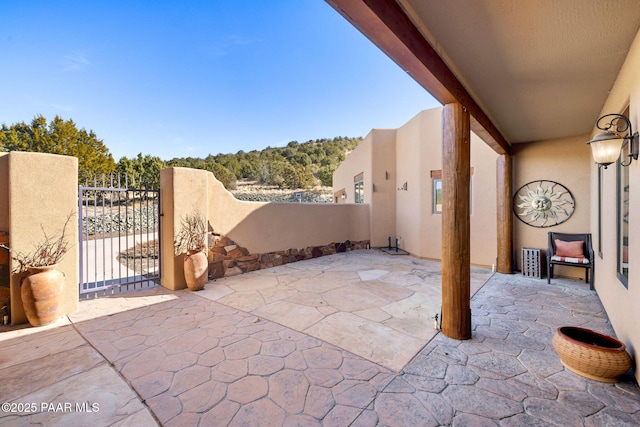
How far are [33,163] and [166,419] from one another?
3337 mm

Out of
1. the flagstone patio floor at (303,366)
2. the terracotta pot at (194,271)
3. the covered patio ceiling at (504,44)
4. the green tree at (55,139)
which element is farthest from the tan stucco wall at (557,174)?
the green tree at (55,139)

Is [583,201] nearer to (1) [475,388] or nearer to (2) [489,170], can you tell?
(2) [489,170]

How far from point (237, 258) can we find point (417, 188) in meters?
4.96

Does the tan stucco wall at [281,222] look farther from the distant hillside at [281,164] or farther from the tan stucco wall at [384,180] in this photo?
the distant hillside at [281,164]

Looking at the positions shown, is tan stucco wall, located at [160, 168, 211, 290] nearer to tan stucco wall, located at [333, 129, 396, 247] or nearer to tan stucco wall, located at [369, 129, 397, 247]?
tan stucco wall, located at [333, 129, 396, 247]

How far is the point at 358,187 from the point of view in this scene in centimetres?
1055

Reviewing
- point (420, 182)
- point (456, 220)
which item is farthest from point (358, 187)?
point (456, 220)

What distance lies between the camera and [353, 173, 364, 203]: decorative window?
10.1 metres

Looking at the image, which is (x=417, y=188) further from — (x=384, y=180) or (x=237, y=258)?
(x=237, y=258)

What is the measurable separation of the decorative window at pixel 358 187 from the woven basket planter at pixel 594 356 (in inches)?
317

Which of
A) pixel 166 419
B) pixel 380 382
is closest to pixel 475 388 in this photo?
pixel 380 382

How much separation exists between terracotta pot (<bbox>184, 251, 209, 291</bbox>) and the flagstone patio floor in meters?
0.43

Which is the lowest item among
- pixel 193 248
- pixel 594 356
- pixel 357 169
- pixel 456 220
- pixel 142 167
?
pixel 594 356

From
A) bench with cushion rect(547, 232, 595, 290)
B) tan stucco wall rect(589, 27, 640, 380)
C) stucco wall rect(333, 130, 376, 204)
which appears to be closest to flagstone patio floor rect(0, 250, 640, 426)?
tan stucco wall rect(589, 27, 640, 380)
